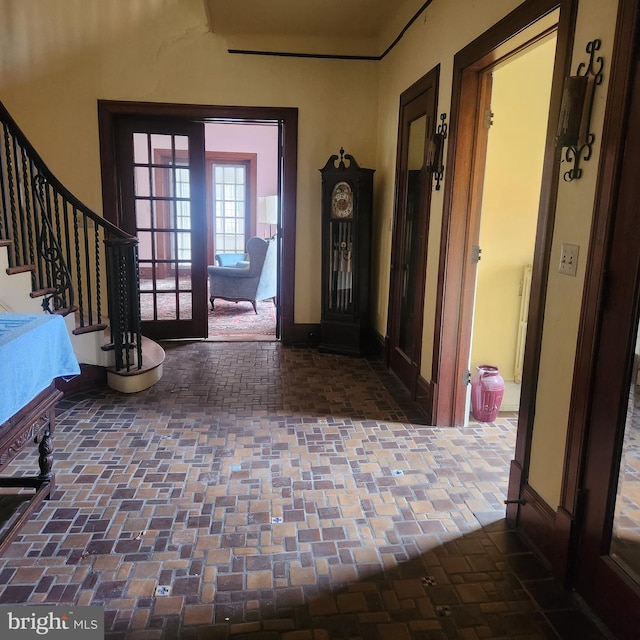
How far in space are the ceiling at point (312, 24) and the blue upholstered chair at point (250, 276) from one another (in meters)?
2.46

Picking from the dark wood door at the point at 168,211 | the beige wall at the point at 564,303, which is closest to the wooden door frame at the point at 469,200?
the beige wall at the point at 564,303

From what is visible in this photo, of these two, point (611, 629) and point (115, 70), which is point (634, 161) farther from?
point (115, 70)

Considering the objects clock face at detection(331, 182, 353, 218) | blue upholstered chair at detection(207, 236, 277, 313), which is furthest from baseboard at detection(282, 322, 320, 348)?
blue upholstered chair at detection(207, 236, 277, 313)

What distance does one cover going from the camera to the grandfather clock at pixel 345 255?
4.90 meters

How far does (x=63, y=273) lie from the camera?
12.3 feet

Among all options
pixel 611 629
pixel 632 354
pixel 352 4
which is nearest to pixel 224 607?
pixel 611 629

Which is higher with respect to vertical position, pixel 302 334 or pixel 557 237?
pixel 557 237

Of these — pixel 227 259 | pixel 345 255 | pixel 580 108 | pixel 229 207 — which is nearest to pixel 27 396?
pixel 580 108

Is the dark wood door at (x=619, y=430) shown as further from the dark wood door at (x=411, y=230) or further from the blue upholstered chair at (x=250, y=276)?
the blue upholstered chair at (x=250, y=276)

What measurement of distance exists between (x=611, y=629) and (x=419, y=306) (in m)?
2.38

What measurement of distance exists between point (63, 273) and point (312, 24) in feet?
9.83

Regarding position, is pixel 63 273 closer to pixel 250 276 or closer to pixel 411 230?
pixel 411 230

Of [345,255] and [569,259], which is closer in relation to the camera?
[569,259]

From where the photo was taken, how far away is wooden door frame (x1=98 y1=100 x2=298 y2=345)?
16.1 feet
